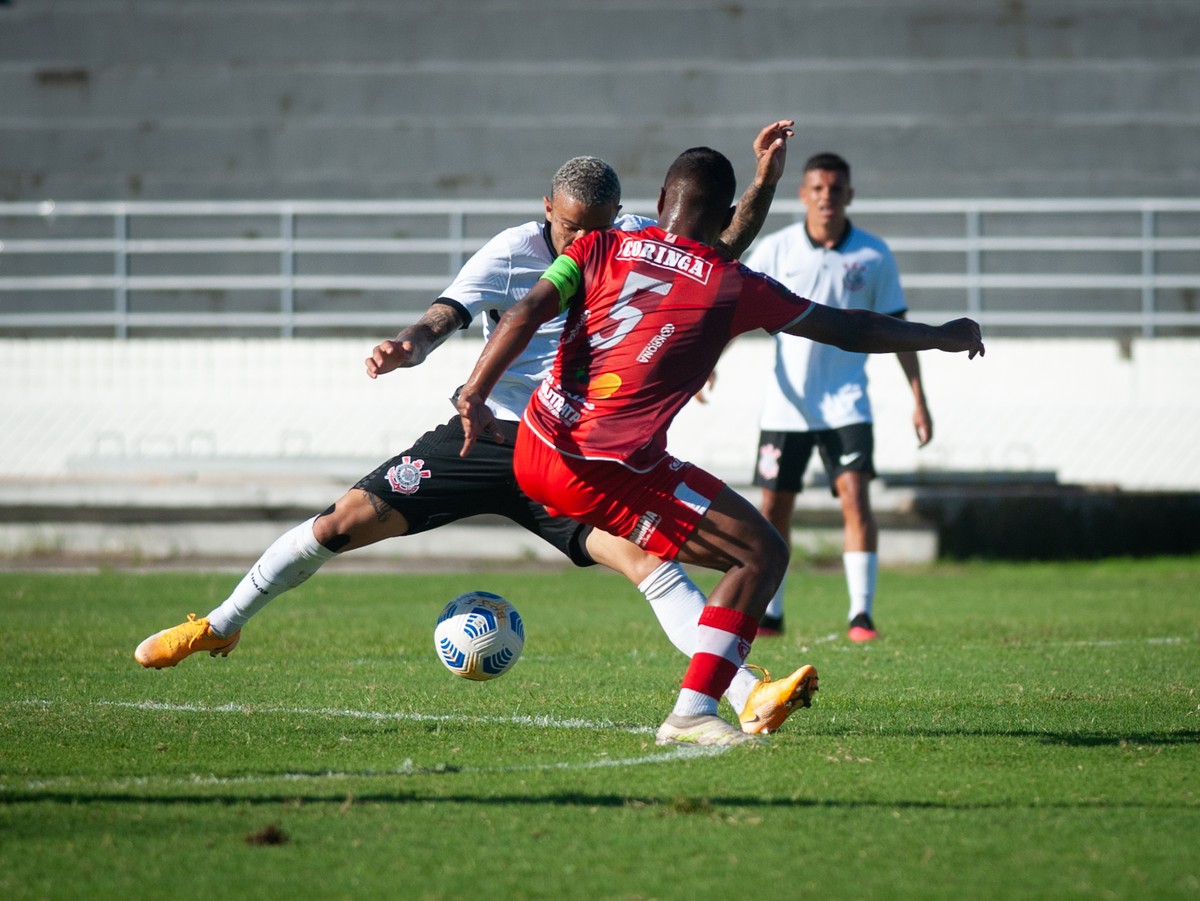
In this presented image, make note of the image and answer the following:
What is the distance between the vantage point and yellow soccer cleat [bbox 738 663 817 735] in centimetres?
518

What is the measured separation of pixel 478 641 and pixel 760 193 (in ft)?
6.48

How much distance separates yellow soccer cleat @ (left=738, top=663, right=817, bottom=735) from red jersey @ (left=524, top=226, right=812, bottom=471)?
36.3 inches

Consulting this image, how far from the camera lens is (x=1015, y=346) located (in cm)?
1438

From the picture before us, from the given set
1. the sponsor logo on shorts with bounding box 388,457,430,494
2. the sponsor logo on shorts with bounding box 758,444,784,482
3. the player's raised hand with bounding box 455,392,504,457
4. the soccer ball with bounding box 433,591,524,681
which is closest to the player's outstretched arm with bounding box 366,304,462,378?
the player's raised hand with bounding box 455,392,504,457

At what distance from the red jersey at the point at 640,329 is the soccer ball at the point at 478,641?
A: 102cm

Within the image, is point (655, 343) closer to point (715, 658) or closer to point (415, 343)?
point (415, 343)

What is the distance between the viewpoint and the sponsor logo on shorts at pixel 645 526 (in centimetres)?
502

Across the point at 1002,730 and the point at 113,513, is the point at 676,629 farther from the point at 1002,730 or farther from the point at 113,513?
the point at 113,513

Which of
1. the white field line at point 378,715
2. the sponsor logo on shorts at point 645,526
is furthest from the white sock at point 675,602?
the sponsor logo on shorts at point 645,526

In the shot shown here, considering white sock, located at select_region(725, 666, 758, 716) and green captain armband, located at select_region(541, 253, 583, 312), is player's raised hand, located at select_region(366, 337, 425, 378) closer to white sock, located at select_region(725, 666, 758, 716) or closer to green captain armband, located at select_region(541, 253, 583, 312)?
green captain armband, located at select_region(541, 253, 583, 312)

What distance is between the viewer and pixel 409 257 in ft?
59.2

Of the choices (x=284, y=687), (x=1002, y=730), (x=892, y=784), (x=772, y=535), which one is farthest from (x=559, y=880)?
(x=284, y=687)

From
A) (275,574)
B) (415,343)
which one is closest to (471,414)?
(415,343)

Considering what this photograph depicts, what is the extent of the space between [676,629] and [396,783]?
1.39m
